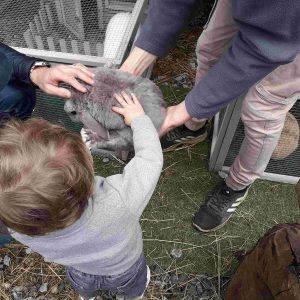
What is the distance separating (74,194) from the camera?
84 centimetres

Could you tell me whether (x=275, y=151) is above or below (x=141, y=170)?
below

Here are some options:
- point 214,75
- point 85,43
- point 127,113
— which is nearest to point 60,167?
point 127,113

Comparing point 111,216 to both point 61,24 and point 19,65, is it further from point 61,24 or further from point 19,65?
point 61,24

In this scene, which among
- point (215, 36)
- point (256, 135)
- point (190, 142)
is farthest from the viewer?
point (190, 142)

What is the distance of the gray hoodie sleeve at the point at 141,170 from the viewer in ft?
A: 3.16


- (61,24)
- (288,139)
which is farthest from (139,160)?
(61,24)

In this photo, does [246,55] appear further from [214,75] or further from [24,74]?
[24,74]

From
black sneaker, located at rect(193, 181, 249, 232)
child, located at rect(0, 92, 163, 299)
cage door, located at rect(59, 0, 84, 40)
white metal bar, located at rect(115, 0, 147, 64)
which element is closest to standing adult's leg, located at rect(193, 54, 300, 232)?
black sneaker, located at rect(193, 181, 249, 232)

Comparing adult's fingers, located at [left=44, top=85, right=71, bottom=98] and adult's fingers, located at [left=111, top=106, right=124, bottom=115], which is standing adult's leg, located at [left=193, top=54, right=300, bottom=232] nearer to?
adult's fingers, located at [left=111, top=106, right=124, bottom=115]

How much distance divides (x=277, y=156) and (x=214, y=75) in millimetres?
801

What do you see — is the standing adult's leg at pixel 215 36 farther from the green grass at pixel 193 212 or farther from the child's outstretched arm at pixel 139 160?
the child's outstretched arm at pixel 139 160

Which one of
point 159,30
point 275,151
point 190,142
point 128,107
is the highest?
point 159,30

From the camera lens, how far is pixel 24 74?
120 centimetres

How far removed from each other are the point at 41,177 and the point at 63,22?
1.15 metres
